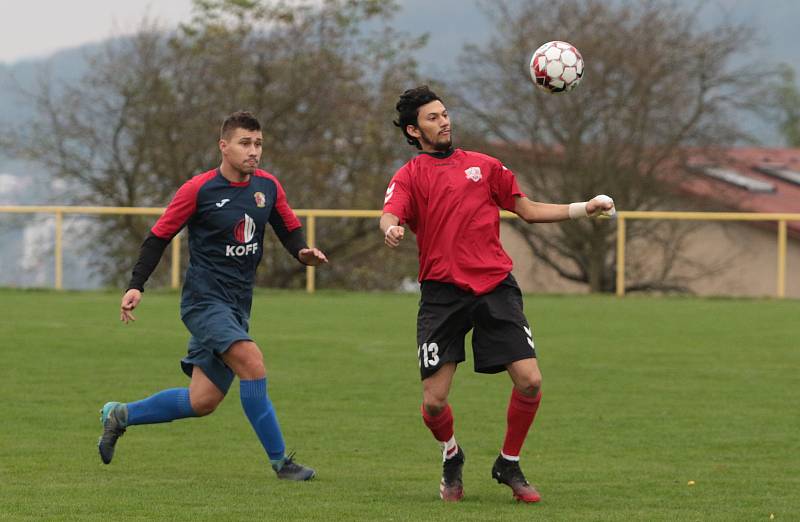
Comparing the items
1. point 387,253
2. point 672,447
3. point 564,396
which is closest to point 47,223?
point 387,253

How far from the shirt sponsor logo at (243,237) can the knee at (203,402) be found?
0.75 meters

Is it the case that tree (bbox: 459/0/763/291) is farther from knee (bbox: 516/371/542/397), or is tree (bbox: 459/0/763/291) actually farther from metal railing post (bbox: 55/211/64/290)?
knee (bbox: 516/371/542/397)

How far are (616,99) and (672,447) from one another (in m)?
23.9

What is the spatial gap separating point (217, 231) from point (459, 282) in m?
1.43

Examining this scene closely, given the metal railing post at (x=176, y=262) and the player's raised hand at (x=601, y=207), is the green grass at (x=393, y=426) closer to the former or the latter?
the player's raised hand at (x=601, y=207)

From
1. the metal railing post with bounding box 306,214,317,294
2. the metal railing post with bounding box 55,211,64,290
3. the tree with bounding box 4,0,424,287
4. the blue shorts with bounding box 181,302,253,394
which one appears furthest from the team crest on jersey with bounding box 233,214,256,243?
the tree with bounding box 4,0,424,287

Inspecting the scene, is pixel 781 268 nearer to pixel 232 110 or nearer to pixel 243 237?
pixel 232 110

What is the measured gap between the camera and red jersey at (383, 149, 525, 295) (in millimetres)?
7223

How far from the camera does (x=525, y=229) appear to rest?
109 feet

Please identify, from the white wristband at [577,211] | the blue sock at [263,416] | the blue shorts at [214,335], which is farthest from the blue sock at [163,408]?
the white wristband at [577,211]

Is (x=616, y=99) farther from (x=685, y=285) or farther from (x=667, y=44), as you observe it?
(x=685, y=285)

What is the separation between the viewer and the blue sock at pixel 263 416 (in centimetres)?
788

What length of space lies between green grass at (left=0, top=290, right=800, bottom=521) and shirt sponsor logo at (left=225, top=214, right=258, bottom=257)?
45.3 inches

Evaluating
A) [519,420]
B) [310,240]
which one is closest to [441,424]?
[519,420]
